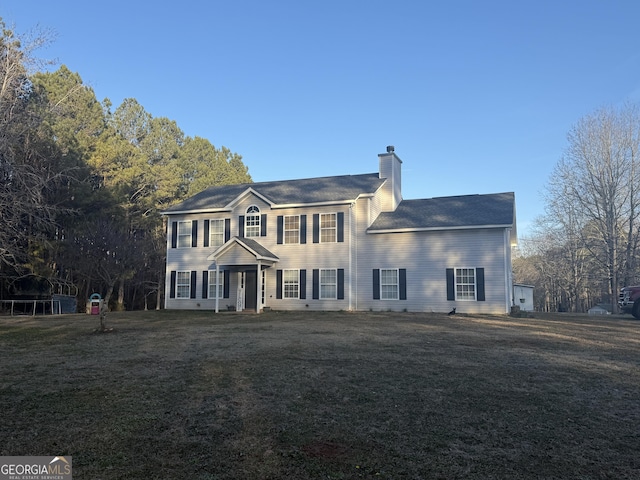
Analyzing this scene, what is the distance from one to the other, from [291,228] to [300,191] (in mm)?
2609

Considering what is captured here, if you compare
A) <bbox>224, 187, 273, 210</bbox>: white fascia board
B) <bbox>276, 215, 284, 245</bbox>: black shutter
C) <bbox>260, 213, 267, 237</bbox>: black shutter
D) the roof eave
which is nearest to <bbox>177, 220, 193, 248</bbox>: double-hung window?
<bbox>224, 187, 273, 210</bbox>: white fascia board

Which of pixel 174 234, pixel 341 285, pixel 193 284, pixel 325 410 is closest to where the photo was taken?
pixel 325 410

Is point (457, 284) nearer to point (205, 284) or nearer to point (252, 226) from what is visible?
point (252, 226)

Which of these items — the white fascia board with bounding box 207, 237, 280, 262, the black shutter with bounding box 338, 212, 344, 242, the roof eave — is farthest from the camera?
the black shutter with bounding box 338, 212, 344, 242

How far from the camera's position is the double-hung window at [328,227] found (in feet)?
72.0

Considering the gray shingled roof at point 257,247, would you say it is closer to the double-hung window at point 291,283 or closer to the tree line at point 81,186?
the double-hung window at point 291,283

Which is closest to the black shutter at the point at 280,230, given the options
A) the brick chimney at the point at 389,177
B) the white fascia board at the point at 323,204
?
the white fascia board at the point at 323,204

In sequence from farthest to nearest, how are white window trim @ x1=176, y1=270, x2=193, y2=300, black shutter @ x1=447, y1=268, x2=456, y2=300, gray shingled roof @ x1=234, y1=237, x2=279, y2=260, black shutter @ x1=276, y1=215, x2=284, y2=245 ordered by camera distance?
white window trim @ x1=176, y1=270, x2=193, y2=300, black shutter @ x1=276, y1=215, x2=284, y2=245, gray shingled roof @ x1=234, y1=237, x2=279, y2=260, black shutter @ x1=447, y1=268, x2=456, y2=300

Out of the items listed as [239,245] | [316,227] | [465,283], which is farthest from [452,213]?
[239,245]

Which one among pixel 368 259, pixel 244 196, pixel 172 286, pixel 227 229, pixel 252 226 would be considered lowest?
pixel 172 286

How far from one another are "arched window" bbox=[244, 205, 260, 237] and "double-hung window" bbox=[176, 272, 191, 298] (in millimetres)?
3990

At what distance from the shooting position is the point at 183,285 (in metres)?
24.1

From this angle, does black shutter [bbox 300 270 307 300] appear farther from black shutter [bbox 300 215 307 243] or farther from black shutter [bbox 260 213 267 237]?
black shutter [bbox 260 213 267 237]

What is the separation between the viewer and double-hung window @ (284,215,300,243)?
22.6m
